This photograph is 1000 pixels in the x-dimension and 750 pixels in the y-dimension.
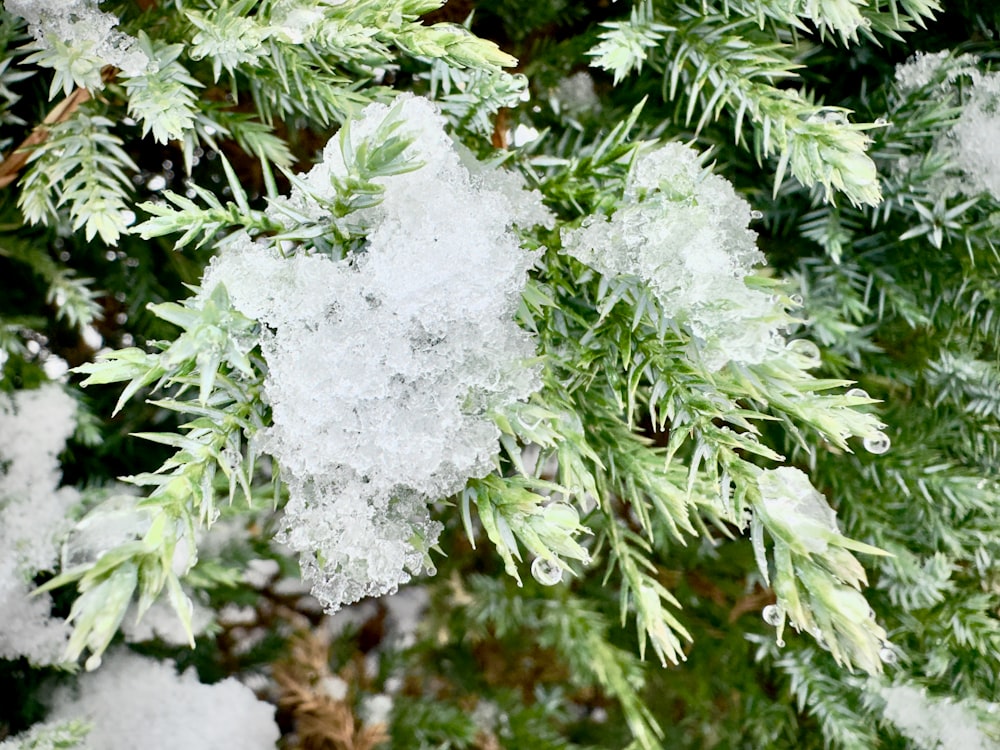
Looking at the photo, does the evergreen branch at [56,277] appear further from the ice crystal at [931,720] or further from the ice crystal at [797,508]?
the ice crystal at [931,720]

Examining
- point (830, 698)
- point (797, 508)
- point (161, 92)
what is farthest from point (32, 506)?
point (830, 698)

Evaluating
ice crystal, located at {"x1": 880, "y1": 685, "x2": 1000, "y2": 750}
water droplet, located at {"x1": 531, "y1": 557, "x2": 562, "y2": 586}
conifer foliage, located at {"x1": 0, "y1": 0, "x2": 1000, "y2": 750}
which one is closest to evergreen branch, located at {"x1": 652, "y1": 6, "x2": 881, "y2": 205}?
conifer foliage, located at {"x1": 0, "y1": 0, "x2": 1000, "y2": 750}

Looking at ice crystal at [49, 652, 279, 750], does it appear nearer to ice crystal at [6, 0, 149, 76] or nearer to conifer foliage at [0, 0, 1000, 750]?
Result: conifer foliage at [0, 0, 1000, 750]

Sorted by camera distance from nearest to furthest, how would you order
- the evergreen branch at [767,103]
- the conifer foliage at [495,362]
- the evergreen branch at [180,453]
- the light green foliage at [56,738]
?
the evergreen branch at [180,453]
the conifer foliage at [495,362]
the evergreen branch at [767,103]
the light green foliage at [56,738]

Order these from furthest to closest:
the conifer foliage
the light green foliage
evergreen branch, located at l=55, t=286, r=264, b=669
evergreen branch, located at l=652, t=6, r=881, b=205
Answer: the light green foliage, evergreen branch, located at l=652, t=6, r=881, b=205, the conifer foliage, evergreen branch, located at l=55, t=286, r=264, b=669

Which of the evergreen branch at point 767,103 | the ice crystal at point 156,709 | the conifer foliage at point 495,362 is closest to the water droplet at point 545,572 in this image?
the conifer foliage at point 495,362

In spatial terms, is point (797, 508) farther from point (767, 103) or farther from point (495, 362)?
point (767, 103)

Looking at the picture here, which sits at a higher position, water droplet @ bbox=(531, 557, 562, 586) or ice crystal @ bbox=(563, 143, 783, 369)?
ice crystal @ bbox=(563, 143, 783, 369)

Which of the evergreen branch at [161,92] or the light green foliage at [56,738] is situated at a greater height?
the evergreen branch at [161,92]
